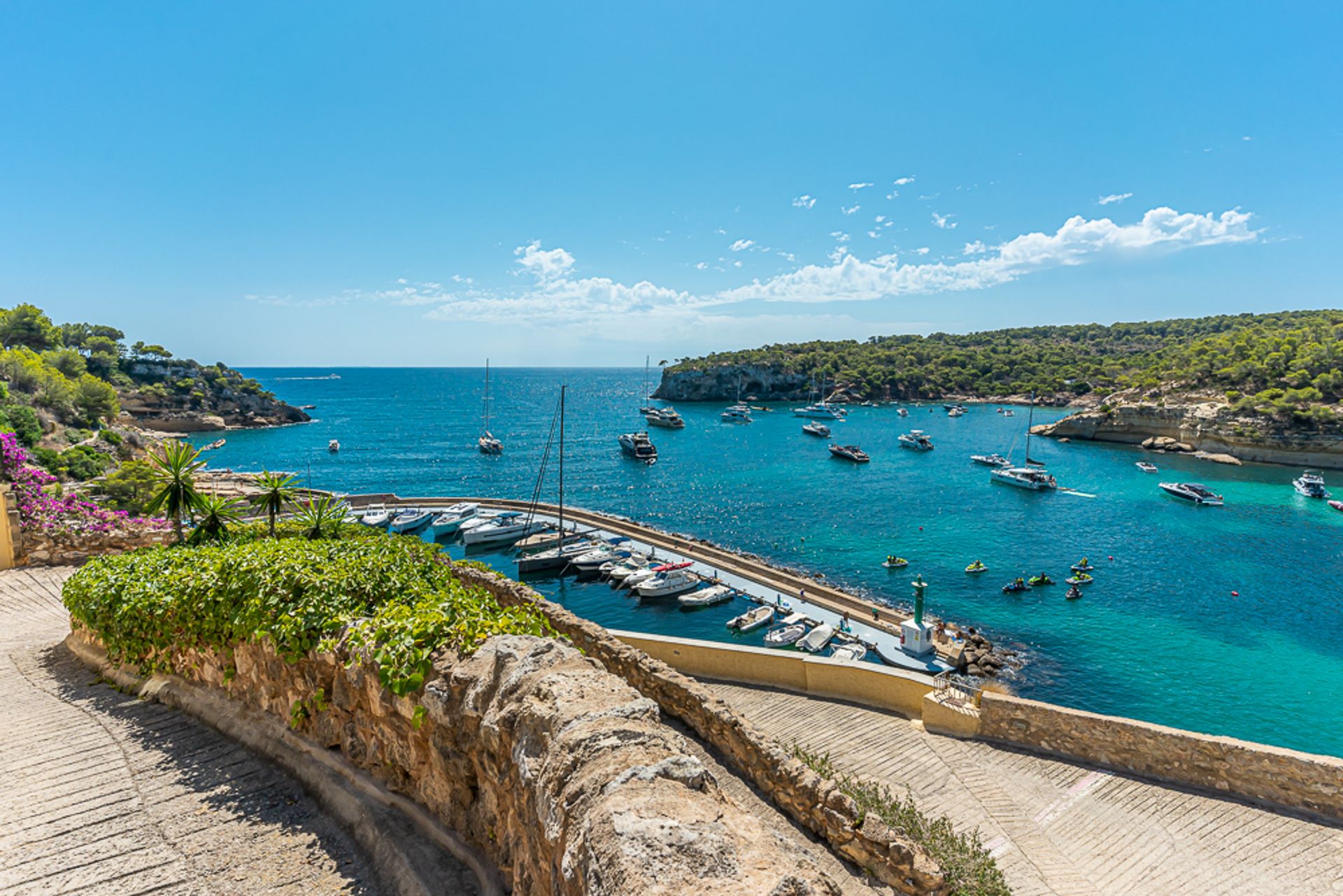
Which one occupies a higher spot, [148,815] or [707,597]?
[148,815]

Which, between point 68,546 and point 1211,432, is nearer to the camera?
point 68,546

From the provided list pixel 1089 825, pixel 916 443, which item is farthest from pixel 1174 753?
pixel 916 443

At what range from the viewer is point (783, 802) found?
30.9ft

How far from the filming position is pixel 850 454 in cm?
7031

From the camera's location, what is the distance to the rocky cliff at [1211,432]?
2589 inches

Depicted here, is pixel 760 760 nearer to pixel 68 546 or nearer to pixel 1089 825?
pixel 1089 825

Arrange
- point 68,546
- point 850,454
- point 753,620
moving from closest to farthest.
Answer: point 68,546 < point 753,620 < point 850,454

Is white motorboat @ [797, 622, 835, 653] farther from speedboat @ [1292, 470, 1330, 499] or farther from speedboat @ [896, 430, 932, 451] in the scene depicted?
speedboat @ [896, 430, 932, 451]

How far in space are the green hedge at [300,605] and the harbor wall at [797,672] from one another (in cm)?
872

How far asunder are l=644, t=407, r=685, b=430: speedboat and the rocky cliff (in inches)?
2212

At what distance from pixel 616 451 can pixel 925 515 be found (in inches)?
1676

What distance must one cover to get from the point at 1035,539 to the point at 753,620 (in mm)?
26579

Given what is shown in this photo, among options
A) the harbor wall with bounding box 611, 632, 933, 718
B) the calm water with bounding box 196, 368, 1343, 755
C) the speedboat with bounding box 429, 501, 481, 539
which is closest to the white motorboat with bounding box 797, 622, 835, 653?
the calm water with bounding box 196, 368, 1343, 755

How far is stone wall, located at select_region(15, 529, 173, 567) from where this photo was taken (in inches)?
672
